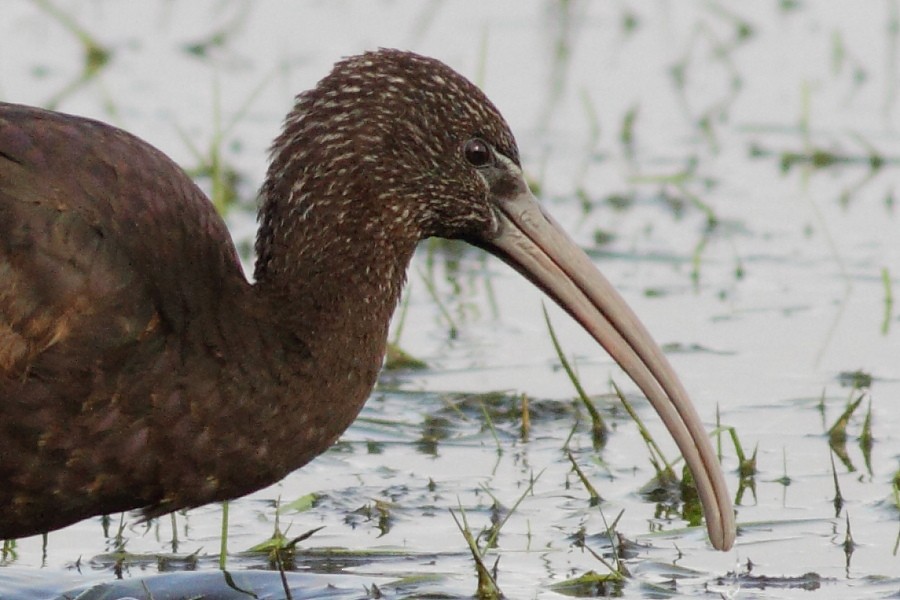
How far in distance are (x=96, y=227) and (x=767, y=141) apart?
654 cm

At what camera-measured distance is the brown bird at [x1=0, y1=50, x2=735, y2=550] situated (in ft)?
19.2

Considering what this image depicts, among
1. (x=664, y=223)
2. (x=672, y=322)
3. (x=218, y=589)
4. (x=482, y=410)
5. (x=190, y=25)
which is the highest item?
(x=190, y=25)

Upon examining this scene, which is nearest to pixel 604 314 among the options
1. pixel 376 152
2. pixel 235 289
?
pixel 376 152

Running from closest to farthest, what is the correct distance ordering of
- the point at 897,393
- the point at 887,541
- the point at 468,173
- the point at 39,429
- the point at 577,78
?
1. the point at 39,429
2. the point at 468,173
3. the point at 887,541
4. the point at 897,393
5. the point at 577,78

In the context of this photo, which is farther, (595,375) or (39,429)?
(595,375)

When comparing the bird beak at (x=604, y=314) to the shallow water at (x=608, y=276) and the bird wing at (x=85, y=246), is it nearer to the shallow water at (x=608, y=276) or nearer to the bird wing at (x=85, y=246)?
the shallow water at (x=608, y=276)

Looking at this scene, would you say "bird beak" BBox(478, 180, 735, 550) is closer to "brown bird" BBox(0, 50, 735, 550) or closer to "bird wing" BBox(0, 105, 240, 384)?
"brown bird" BBox(0, 50, 735, 550)

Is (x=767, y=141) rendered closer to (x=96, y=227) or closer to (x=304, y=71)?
(x=304, y=71)

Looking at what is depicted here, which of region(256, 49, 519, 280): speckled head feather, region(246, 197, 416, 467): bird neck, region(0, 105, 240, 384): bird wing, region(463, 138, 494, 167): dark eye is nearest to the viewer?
region(0, 105, 240, 384): bird wing

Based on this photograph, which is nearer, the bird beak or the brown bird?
the brown bird

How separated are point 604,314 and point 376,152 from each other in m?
0.82

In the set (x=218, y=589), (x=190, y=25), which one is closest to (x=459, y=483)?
(x=218, y=589)

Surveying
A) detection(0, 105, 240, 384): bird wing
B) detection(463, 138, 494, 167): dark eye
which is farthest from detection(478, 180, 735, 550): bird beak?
detection(0, 105, 240, 384): bird wing

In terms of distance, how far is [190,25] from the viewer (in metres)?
13.4
